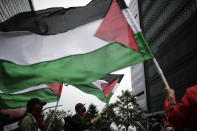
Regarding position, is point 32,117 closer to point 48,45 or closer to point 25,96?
point 48,45

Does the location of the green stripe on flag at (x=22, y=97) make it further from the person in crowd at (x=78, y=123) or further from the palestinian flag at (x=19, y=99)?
the person in crowd at (x=78, y=123)

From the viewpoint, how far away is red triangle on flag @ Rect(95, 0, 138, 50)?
3635 millimetres

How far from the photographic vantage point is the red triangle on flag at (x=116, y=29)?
363 cm

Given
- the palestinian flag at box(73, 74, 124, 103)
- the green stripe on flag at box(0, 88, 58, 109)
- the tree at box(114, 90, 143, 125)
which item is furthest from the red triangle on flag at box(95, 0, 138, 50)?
the tree at box(114, 90, 143, 125)

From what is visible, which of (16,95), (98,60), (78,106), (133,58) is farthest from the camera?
(16,95)

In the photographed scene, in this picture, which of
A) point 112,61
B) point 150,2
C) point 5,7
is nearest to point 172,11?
point 150,2

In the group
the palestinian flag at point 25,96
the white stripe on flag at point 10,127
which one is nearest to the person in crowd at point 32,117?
the white stripe on flag at point 10,127

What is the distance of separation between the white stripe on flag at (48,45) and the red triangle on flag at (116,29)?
0.39 feet

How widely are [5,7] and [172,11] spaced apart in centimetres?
2029

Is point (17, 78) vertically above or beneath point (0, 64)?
beneath

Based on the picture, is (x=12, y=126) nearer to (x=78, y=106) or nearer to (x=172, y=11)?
(x=78, y=106)

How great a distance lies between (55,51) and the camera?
399 cm

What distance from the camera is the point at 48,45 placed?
401 cm

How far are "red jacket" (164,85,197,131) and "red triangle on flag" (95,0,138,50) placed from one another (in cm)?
175
